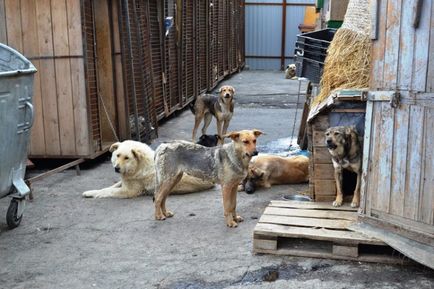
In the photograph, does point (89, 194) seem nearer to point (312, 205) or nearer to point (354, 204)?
point (312, 205)

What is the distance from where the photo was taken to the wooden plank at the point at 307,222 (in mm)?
4355

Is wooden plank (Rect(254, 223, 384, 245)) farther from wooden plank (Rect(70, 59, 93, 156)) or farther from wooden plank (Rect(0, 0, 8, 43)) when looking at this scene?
wooden plank (Rect(0, 0, 8, 43))

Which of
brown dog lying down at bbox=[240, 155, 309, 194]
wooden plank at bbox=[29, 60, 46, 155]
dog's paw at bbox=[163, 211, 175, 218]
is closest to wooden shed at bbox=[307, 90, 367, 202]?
brown dog lying down at bbox=[240, 155, 309, 194]

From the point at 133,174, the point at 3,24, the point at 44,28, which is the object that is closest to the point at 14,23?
the point at 3,24

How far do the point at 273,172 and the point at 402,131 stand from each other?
103 inches

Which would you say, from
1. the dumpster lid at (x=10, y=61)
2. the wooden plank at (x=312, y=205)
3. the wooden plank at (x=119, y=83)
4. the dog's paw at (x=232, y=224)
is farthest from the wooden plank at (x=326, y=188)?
the wooden plank at (x=119, y=83)

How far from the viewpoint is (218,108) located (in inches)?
358

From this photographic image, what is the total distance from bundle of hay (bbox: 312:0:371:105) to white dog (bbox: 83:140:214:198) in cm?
200

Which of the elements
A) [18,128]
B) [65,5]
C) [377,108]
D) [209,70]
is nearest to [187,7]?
[209,70]

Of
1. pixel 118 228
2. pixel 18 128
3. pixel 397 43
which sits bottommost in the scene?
pixel 118 228

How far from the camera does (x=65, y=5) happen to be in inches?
269

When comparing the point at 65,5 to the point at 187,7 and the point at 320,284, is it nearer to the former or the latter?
the point at 320,284

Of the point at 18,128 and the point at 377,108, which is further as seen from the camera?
the point at 18,128

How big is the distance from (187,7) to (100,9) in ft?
15.0
